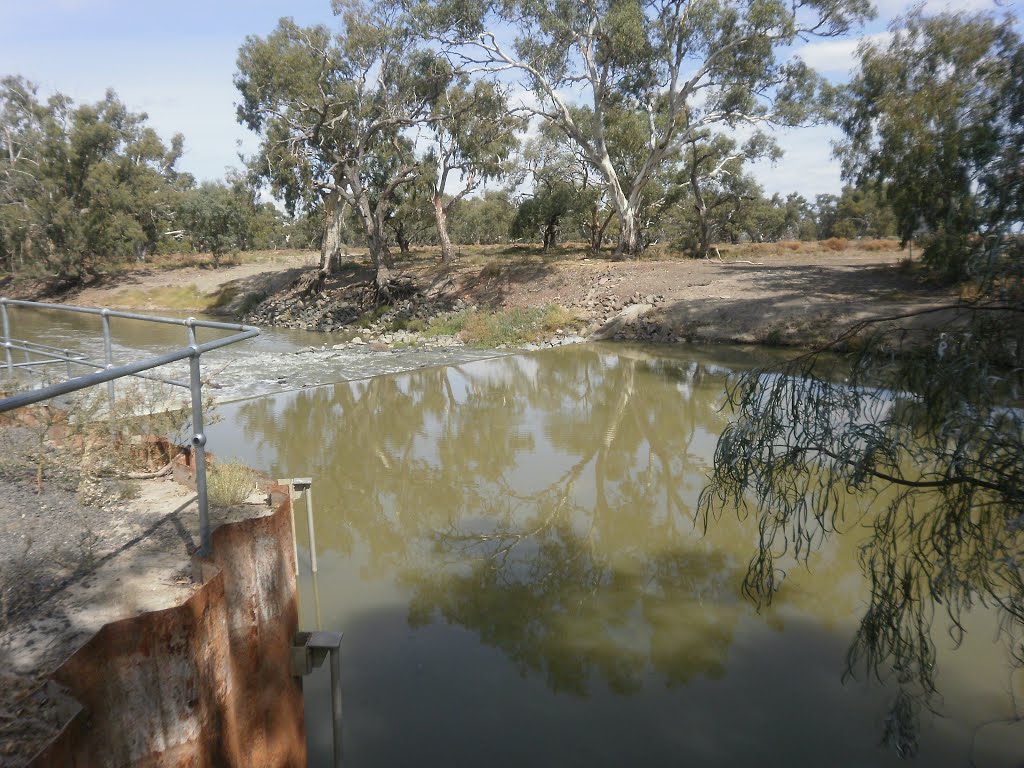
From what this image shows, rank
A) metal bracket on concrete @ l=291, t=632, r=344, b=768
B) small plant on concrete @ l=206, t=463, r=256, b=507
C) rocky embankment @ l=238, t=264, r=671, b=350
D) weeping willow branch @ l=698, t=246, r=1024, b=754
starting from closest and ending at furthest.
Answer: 1. weeping willow branch @ l=698, t=246, r=1024, b=754
2. metal bracket on concrete @ l=291, t=632, r=344, b=768
3. small plant on concrete @ l=206, t=463, r=256, b=507
4. rocky embankment @ l=238, t=264, r=671, b=350

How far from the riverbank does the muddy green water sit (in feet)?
34.1

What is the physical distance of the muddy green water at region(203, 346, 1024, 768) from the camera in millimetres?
4430

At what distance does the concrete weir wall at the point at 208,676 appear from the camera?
104 inches

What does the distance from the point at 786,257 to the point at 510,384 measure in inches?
790

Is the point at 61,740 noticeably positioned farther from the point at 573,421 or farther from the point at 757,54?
the point at 757,54

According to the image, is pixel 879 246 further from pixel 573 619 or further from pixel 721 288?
pixel 573 619

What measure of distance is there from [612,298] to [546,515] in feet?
54.4

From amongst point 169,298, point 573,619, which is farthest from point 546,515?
point 169,298

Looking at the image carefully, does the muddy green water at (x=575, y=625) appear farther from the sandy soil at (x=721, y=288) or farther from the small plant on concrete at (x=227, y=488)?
the sandy soil at (x=721, y=288)

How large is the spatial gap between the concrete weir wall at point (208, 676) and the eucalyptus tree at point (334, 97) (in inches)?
1001

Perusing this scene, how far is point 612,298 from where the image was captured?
2356 cm

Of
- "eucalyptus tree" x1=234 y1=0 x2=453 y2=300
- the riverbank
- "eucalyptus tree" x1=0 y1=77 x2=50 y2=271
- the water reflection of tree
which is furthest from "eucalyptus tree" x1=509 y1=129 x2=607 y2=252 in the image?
"eucalyptus tree" x1=0 y1=77 x2=50 y2=271

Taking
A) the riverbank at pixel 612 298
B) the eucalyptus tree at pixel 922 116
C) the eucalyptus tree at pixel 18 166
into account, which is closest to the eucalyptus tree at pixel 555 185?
the riverbank at pixel 612 298

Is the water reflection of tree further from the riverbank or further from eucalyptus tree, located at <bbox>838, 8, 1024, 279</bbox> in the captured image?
eucalyptus tree, located at <bbox>838, 8, 1024, 279</bbox>
